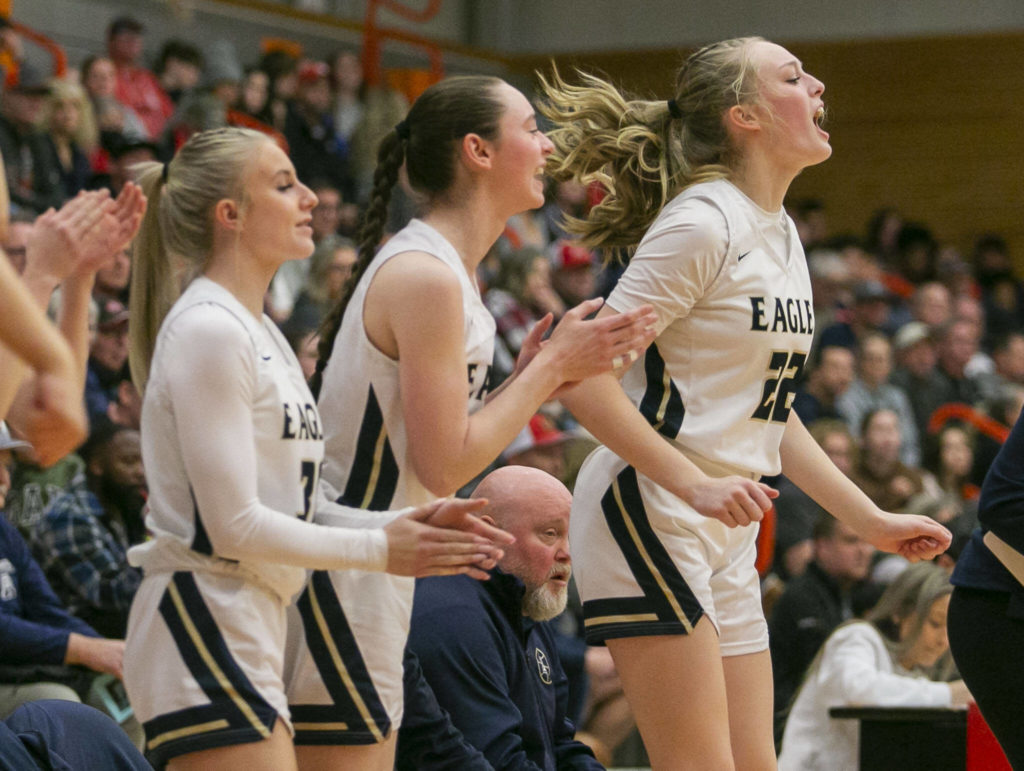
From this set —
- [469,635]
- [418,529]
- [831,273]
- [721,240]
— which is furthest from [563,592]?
[831,273]

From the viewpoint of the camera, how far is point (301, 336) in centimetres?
573

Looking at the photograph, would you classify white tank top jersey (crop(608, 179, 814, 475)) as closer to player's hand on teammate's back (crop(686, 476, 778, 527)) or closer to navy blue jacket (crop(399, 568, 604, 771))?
player's hand on teammate's back (crop(686, 476, 778, 527))

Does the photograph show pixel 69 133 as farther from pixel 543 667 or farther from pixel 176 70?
pixel 543 667

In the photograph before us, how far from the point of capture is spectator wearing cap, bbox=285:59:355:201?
9898 mm

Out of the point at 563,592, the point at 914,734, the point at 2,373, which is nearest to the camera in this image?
the point at 2,373

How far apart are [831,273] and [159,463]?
9.31 meters

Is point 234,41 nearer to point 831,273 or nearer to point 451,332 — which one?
point 831,273

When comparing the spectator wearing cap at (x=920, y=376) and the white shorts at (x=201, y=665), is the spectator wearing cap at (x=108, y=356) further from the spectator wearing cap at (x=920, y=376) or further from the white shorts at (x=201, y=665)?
the spectator wearing cap at (x=920, y=376)

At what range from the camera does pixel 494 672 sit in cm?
327

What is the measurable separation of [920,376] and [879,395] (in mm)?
596

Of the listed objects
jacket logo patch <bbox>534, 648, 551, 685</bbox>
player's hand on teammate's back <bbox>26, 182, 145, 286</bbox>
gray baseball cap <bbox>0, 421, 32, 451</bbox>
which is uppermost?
player's hand on teammate's back <bbox>26, 182, 145, 286</bbox>

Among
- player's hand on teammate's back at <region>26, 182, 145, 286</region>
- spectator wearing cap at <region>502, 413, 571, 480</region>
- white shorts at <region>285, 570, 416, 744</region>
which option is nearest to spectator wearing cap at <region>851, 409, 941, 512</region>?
spectator wearing cap at <region>502, 413, 571, 480</region>

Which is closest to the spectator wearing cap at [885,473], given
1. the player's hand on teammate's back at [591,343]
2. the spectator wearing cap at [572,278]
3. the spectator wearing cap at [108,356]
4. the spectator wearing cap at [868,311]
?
the spectator wearing cap at [572,278]

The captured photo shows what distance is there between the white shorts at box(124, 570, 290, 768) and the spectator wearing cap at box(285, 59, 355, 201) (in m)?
7.73
